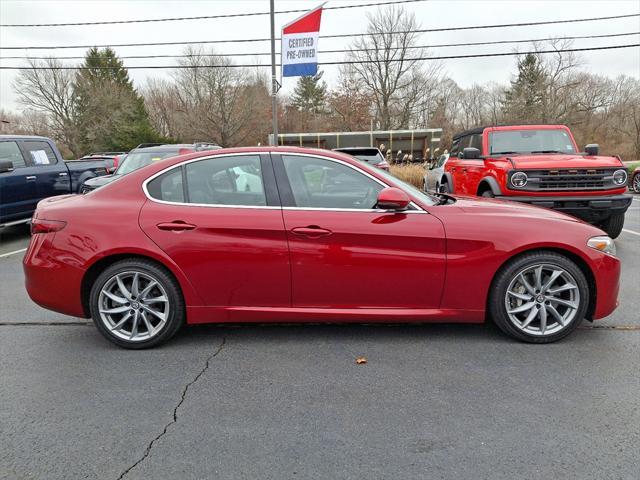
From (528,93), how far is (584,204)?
41.9m

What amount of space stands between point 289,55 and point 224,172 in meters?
9.73

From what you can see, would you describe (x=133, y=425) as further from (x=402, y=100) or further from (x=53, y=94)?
(x=53, y=94)

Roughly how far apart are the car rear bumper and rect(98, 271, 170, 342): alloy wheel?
508 centimetres

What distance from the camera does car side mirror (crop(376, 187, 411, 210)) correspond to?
3363 millimetres

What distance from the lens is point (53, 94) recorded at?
42.6m

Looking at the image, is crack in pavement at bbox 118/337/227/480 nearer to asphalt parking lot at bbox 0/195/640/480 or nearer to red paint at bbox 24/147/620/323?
asphalt parking lot at bbox 0/195/640/480

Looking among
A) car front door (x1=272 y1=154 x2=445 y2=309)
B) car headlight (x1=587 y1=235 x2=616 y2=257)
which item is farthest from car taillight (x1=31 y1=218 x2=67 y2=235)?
car headlight (x1=587 y1=235 x2=616 y2=257)

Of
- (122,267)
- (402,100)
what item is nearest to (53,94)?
(402,100)

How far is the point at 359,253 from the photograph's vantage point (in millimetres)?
3438

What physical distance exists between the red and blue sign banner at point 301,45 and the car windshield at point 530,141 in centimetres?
603

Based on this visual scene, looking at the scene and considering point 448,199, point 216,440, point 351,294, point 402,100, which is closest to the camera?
point 216,440

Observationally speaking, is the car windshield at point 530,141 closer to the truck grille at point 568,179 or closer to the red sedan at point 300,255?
the truck grille at point 568,179

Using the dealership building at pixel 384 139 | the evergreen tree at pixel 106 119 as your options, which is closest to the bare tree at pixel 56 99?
the evergreen tree at pixel 106 119

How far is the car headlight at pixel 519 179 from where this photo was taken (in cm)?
654
